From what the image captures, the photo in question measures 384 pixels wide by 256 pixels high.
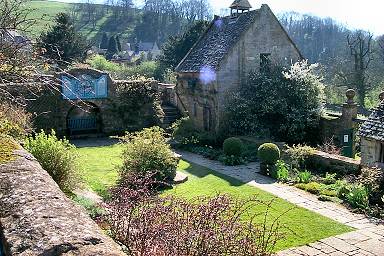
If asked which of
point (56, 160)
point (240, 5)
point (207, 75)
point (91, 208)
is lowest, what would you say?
point (91, 208)

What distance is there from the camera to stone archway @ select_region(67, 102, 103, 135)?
25234 mm

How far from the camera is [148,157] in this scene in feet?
45.7

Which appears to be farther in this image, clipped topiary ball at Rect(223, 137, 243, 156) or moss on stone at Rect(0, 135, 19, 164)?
clipped topiary ball at Rect(223, 137, 243, 156)

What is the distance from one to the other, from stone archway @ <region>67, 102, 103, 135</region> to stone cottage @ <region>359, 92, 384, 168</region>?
52.6 feet

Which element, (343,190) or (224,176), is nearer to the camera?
(343,190)

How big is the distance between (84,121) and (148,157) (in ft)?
42.7

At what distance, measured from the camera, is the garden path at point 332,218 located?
9.36 meters

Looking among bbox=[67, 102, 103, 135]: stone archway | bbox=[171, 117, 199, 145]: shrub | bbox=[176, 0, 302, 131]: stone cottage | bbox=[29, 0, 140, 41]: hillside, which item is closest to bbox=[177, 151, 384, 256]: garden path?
bbox=[171, 117, 199, 145]: shrub

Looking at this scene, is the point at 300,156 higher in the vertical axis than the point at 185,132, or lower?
lower

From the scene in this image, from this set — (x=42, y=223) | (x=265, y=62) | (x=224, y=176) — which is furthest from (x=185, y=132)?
(x=42, y=223)

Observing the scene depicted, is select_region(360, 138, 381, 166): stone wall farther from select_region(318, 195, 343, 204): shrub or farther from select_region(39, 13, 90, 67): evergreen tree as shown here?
select_region(39, 13, 90, 67): evergreen tree

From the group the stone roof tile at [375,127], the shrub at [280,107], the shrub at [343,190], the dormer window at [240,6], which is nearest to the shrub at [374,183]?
the shrub at [343,190]

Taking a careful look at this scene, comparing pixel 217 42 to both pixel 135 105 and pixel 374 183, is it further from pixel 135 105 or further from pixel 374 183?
pixel 374 183

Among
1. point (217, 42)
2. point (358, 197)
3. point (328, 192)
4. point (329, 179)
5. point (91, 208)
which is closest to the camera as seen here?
point (91, 208)
